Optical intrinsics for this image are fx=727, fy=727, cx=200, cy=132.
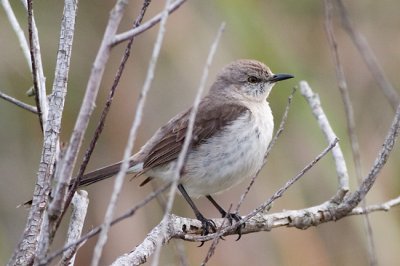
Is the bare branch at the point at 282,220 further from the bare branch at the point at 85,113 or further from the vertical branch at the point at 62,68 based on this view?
the bare branch at the point at 85,113

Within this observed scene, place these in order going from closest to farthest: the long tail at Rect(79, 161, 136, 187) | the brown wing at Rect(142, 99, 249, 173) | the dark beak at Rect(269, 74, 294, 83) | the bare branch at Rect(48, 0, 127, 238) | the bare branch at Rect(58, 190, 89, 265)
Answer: the bare branch at Rect(48, 0, 127, 238) < the bare branch at Rect(58, 190, 89, 265) < the long tail at Rect(79, 161, 136, 187) < the brown wing at Rect(142, 99, 249, 173) < the dark beak at Rect(269, 74, 294, 83)

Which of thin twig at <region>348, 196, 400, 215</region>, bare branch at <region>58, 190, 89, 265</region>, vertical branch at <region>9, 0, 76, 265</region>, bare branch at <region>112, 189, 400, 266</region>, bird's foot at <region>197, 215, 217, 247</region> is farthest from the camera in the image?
bird's foot at <region>197, 215, 217, 247</region>

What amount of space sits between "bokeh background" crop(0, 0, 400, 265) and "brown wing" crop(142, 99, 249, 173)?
0.43 meters

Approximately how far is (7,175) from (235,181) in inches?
67.4

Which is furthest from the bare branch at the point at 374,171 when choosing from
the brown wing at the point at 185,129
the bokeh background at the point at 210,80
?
the brown wing at the point at 185,129

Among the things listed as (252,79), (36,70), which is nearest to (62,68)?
(36,70)

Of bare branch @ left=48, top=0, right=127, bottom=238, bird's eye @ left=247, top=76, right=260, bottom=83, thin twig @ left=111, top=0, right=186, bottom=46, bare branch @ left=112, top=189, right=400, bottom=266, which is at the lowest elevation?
bare branch @ left=48, top=0, right=127, bottom=238

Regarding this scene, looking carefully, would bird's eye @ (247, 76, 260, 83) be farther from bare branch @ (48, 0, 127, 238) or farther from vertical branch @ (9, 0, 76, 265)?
bare branch @ (48, 0, 127, 238)

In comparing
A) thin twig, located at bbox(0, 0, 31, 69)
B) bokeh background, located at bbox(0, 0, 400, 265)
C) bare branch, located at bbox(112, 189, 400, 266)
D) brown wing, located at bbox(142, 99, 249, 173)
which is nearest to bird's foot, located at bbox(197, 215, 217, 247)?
bare branch, located at bbox(112, 189, 400, 266)

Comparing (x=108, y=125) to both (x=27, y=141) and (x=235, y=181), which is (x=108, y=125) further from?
(x=235, y=181)

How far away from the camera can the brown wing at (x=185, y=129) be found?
14.7 ft

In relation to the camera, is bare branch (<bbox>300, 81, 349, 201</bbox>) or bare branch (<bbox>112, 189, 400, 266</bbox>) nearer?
bare branch (<bbox>112, 189, 400, 266</bbox>)

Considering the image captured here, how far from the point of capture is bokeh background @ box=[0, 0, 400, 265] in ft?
16.0

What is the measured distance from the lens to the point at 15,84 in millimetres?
5078
